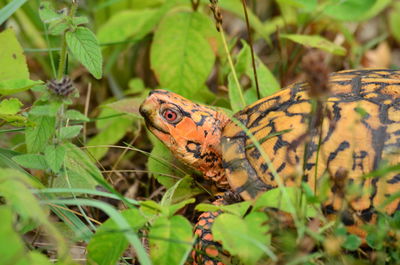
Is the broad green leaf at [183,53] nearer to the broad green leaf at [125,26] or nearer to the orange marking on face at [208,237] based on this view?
the broad green leaf at [125,26]

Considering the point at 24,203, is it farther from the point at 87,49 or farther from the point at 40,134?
the point at 87,49

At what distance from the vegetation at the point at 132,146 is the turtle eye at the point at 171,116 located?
0.20 m

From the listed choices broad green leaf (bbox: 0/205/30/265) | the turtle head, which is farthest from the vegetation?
the turtle head

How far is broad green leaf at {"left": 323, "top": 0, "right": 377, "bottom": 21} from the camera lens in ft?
9.52

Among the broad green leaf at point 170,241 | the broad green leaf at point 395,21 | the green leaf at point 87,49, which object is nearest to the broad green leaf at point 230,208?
the broad green leaf at point 170,241

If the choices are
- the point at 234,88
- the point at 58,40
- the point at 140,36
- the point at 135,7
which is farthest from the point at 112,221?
the point at 135,7

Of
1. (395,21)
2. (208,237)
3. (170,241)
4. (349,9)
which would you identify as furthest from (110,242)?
(395,21)

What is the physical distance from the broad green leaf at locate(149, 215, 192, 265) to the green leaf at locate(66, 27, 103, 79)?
67cm

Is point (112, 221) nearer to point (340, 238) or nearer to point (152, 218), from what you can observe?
point (152, 218)

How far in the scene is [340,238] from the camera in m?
1.64

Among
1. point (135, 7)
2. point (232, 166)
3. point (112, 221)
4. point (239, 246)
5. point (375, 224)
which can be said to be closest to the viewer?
point (239, 246)

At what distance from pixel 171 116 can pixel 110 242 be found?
721 mm

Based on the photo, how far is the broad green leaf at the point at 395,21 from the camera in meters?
4.02

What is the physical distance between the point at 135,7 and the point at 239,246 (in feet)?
8.10
